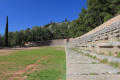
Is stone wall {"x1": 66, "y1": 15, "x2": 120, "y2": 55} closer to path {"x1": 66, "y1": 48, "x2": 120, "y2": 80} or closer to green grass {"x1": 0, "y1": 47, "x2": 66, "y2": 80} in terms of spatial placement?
path {"x1": 66, "y1": 48, "x2": 120, "y2": 80}

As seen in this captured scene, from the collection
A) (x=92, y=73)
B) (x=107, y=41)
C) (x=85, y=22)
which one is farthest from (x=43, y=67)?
(x=85, y=22)

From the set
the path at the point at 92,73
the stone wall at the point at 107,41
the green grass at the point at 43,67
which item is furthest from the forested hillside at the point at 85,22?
the path at the point at 92,73

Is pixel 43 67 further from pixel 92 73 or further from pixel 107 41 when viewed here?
pixel 107 41

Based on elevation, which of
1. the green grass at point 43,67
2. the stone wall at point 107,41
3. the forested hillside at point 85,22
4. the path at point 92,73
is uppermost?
the forested hillside at point 85,22

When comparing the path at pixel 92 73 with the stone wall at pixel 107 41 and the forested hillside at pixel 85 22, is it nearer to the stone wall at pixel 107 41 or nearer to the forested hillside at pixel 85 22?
the stone wall at pixel 107 41

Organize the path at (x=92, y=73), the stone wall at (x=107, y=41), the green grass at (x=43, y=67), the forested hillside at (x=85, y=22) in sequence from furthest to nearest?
1. the forested hillside at (x=85, y=22)
2. the stone wall at (x=107, y=41)
3. the green grass at (x=43, y=67)
4. the path at (x=92, y=73)

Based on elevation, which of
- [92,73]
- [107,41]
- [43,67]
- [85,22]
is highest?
[85,22]

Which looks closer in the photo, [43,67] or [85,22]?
[43,67]

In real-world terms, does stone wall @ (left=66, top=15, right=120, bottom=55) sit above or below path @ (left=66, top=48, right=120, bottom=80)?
above

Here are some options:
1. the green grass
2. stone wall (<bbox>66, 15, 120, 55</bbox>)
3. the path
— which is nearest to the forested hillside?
stone wall (<bbox>66, 15, 120, 55</bbox>)

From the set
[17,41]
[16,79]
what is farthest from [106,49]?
[17,41]

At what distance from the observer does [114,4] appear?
73.5 ft

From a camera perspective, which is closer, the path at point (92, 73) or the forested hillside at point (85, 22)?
the path at point (92, 73)

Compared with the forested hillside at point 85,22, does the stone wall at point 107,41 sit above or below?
below
